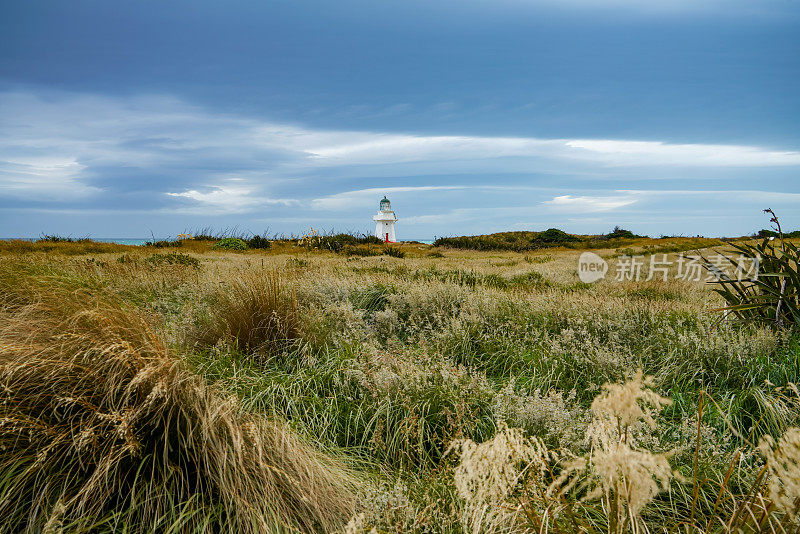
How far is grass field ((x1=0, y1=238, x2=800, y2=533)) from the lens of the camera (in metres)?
1.92

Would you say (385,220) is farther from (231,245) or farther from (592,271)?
(592,271)

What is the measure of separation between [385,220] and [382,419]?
45087 millimetres

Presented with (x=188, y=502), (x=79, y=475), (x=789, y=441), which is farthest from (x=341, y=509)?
(x=789, y=441)

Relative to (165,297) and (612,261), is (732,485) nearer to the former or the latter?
(165,297)

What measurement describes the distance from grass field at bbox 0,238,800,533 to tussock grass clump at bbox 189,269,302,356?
25mm

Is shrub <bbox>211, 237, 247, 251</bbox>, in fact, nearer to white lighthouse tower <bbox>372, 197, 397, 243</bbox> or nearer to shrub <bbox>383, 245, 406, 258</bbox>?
shrub <bbox>383, 245, 406, 258</bbox>

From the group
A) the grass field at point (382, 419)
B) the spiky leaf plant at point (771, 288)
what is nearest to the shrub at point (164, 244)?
the grass field at point (382, 419)

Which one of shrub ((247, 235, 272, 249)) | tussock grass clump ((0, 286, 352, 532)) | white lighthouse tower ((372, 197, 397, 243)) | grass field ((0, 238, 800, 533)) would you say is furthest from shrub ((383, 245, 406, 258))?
white lighthouse tower ((372, 197, 397, 243))

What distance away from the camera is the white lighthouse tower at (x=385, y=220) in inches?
1896

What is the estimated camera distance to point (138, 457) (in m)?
2.60

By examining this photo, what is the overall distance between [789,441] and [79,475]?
3135 mm

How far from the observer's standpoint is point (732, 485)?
284 cm

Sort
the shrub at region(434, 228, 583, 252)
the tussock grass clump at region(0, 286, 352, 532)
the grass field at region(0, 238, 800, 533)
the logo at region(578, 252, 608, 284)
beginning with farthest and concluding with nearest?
1. the shrub at region(434, 228, 583, 252)
2. the logo at region(578, 252, 608, 284)
3. the tussock grass clump at region(0, 286, 352, 532)
4. the grass field at region(0, 238, 800, 533)

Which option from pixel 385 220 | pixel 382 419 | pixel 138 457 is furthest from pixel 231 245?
pixel 385 220
